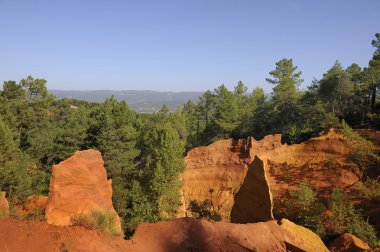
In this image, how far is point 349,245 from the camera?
15438 mm

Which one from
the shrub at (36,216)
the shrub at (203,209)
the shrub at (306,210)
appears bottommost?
the shrub at (203,209)

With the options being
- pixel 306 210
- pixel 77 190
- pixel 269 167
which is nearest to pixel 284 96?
pixel 269 167

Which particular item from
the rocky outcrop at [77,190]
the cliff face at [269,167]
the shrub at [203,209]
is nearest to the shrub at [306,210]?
the cliff face at [269,167]

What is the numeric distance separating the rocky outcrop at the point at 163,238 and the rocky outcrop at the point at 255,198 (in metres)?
4.73

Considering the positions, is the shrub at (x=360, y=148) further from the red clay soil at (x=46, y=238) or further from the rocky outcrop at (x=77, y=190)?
the red clay soil at (x=46, y=238)

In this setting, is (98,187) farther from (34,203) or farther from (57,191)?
(34,203)

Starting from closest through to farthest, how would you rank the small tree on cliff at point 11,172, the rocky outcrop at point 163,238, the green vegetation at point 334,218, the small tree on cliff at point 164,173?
1. the rocky outcrop at point 163,238
2. the green vegetation at point 334,218
3. the small tree on cliff at point 164,173
4. the small tree on cliff at point 11,172

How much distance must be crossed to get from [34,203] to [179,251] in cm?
2212

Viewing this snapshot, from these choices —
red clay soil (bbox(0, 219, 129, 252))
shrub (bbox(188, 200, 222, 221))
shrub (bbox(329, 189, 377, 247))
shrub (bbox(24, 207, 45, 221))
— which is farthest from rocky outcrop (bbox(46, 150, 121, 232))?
shrub (bbox(329, 189, 377, 247))

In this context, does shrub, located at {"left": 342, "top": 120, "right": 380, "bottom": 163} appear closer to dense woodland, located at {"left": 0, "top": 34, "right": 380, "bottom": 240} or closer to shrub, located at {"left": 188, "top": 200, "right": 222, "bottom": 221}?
dense woodland, located at {"left": 0, "top": 34, "right": 380, "bottom": 240}

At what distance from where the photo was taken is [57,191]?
1822cm

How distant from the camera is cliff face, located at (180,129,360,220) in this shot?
25.4m

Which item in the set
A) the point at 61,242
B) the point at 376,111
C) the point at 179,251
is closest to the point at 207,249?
the point at 179,251

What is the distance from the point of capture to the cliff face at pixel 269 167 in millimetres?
25375
